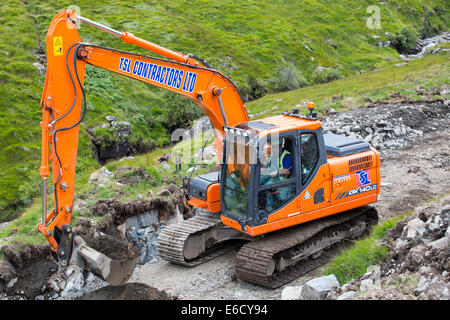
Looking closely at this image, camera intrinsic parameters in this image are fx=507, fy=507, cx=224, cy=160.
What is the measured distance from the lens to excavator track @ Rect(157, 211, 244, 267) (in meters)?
9.98

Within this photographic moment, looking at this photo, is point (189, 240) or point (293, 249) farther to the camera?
point (189, 240)

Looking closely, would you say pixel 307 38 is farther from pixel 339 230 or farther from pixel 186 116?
pixel 339 230

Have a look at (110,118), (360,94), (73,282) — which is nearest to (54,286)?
(73,282)

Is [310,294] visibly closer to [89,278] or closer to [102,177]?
[89,278]

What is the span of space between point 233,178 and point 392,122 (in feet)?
31.2

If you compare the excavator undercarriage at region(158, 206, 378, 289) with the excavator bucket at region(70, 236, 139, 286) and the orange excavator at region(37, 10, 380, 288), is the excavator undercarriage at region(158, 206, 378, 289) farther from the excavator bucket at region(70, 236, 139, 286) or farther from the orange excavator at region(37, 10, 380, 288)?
the excavator bucket at region(70, 236, 139, 286)

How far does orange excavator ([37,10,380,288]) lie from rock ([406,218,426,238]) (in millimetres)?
2082

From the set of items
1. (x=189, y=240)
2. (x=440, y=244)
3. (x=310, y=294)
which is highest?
(x=440, y=244)

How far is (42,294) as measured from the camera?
9.03 meters

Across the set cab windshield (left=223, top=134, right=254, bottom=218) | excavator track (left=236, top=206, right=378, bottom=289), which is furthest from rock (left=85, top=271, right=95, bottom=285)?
cab windshield (left=223, top=134, right=254, bottom=218)

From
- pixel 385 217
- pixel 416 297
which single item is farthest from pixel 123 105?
pixel 416 297

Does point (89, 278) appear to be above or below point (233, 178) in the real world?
below

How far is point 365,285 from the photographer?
A: 7.29 metres

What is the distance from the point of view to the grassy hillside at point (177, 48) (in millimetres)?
21328
